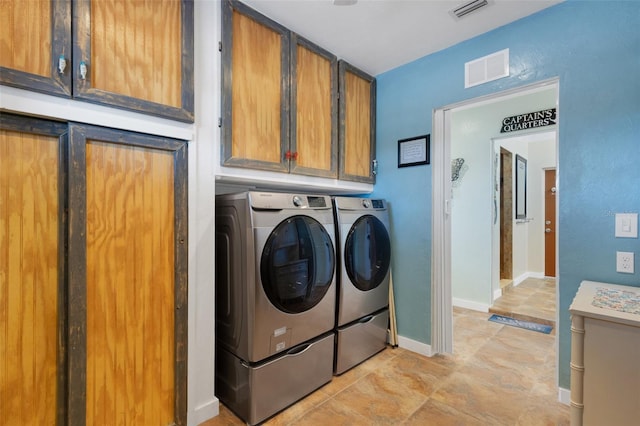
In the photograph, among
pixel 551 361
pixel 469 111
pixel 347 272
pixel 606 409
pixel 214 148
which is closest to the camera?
pixel 606 409

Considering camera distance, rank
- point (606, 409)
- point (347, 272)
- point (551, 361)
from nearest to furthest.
A: point (606, 409)
point (347, 272)
point (551, 361)

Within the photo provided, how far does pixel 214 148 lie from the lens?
5.82ft

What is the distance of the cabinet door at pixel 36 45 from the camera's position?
1148mm

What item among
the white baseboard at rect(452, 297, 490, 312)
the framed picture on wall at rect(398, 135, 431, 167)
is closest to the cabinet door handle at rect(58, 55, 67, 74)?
the framed picture on wall at rect(398, 135, 431, 167)

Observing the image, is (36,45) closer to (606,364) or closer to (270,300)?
(270,300)

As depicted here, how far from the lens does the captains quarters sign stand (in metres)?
3.36

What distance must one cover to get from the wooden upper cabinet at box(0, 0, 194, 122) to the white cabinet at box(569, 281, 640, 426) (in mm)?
2160

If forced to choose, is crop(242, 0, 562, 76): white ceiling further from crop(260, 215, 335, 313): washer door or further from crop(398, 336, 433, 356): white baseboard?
crop(398, 336, 433, 356): white baseboard

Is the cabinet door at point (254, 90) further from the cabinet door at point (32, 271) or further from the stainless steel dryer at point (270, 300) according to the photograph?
the cabinet door at point (32, 271)

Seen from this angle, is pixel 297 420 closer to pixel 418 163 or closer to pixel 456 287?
pixel 418 163

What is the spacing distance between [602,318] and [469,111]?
3.23 m

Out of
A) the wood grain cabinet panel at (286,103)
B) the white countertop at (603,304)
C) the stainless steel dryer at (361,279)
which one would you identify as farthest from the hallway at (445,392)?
the wood grain cabinet panel at (286,103)

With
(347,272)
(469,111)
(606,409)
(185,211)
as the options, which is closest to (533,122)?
(469,111)

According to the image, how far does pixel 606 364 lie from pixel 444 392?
1074 millimetres
